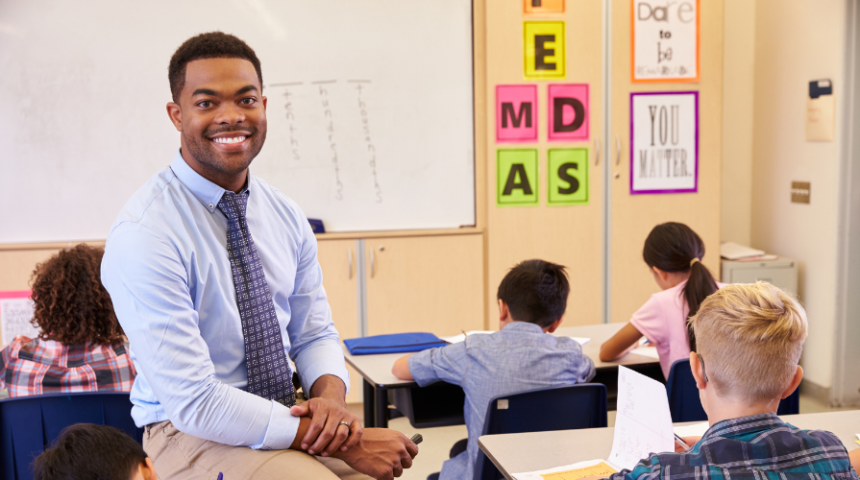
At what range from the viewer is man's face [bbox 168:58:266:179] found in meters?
1.49

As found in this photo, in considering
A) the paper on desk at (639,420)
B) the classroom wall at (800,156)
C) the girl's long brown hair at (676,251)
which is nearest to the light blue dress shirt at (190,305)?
the paper on desk at (639,420)

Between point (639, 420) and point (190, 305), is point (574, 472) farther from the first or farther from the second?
point (190, 305)

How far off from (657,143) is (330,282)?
1.95 meters

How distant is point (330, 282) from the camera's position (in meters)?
3.83

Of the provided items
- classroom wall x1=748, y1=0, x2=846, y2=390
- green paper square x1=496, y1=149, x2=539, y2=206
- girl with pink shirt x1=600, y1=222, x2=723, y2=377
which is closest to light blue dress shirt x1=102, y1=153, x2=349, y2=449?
girl with pink shirt x1=600, y1=222, x2=723, y2=377

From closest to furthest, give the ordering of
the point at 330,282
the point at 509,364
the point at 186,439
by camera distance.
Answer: the point at 186,439, the point at 509,364, the point at 330,282

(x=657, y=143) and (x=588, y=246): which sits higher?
(x=657, y=143)

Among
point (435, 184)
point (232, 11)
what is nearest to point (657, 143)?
point (435, 184)

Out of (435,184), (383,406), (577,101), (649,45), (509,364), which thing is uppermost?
(649,45)

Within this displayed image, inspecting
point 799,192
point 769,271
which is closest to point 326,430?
point 769,271

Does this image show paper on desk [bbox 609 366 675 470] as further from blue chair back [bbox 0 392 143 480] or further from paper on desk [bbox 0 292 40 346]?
paper on desk [bbox 0 292 40 346]

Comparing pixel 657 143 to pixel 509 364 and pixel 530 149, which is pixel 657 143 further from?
pixel 509 364

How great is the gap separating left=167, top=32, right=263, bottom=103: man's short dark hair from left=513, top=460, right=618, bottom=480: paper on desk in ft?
3.44

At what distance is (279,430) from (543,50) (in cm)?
297
